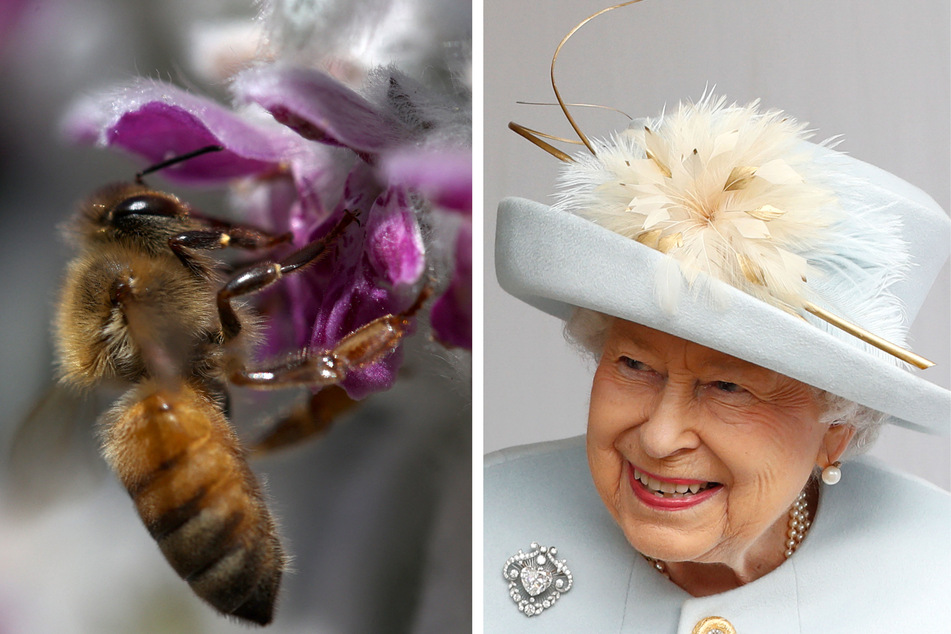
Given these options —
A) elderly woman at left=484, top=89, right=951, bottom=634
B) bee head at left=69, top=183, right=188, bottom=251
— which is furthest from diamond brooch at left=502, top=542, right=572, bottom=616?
bee head at left=69, top=183, right=188, bottom=251

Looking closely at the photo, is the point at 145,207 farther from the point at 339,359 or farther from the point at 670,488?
the point at 670,488

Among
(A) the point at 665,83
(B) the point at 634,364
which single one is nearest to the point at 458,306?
(B) the point at 634,364

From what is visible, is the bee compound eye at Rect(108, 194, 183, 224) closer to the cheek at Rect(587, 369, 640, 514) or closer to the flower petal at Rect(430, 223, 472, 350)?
the flower petal at Rect(430, 223, 472, 350)

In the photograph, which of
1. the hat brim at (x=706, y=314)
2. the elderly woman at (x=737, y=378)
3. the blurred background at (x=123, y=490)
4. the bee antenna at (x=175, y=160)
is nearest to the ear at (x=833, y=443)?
the elderly woman at (x=737, y=378)

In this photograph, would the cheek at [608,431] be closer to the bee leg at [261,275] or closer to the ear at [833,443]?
the ear at [833,443]

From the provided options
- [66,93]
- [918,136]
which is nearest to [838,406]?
[66,93]

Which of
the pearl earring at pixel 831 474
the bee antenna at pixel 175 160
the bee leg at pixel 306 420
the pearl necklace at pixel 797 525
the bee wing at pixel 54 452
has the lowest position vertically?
Answer: the pearl necklace at pixel 797 525

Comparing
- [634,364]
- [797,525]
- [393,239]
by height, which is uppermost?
[393,239]
